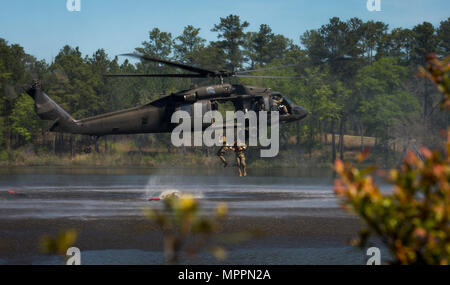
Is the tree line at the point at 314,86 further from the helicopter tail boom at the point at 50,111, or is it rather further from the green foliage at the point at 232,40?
the helicopter tail boom at the point at 50,111

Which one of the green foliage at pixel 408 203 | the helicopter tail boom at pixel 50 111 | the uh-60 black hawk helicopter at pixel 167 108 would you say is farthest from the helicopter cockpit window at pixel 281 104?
the green foliage at pixel 408 203

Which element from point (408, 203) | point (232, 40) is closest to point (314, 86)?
point (232, 40)

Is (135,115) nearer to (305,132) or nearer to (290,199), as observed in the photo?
(290,199)

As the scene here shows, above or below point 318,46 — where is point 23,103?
below

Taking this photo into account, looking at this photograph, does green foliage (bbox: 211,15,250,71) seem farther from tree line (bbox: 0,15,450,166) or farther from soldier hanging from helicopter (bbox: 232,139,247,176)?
soldier hanging from helicopter (bbox: 232,139,247,176)

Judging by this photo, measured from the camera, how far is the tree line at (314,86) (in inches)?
5005

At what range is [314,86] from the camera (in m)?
131

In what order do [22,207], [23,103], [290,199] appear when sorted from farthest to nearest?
[23,103] < [290,199] < [22,207]

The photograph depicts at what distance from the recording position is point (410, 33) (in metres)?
133

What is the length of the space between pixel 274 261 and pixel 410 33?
386 ft
